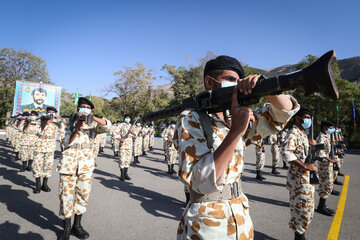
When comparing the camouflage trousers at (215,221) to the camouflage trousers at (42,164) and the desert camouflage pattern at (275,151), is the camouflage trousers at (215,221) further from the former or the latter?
the desert camouflage pattern at (275,151)

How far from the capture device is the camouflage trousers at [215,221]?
1357 millimetres

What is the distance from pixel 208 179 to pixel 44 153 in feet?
22.3

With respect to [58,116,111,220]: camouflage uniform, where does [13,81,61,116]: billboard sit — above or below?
above

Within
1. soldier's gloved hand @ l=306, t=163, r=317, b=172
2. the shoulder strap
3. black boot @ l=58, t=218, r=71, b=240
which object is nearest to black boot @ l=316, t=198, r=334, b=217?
soldier's gloved hand @ l=306, t=163, r=317, b=172

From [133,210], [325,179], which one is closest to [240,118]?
[133,210]

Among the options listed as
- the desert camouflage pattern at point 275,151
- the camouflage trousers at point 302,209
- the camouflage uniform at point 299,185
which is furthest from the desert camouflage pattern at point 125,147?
the desert camouflage pattern at point 275,151

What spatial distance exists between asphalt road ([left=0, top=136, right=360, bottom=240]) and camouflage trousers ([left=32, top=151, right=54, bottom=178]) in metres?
0.53

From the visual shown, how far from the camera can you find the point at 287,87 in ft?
3.63

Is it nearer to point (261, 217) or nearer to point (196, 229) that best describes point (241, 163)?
point (196, 229)

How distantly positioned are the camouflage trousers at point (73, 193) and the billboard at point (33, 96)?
1904cm

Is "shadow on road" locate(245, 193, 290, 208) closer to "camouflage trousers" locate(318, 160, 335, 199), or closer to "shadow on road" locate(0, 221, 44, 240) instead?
"camouflage trousers" locate(318, 160, 335, 199)

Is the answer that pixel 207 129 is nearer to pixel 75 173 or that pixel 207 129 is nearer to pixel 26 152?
pixel 75 173

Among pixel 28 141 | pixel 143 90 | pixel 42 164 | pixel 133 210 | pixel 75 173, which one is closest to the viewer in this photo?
pixel 75 173

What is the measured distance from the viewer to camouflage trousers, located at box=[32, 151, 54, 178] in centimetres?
589
